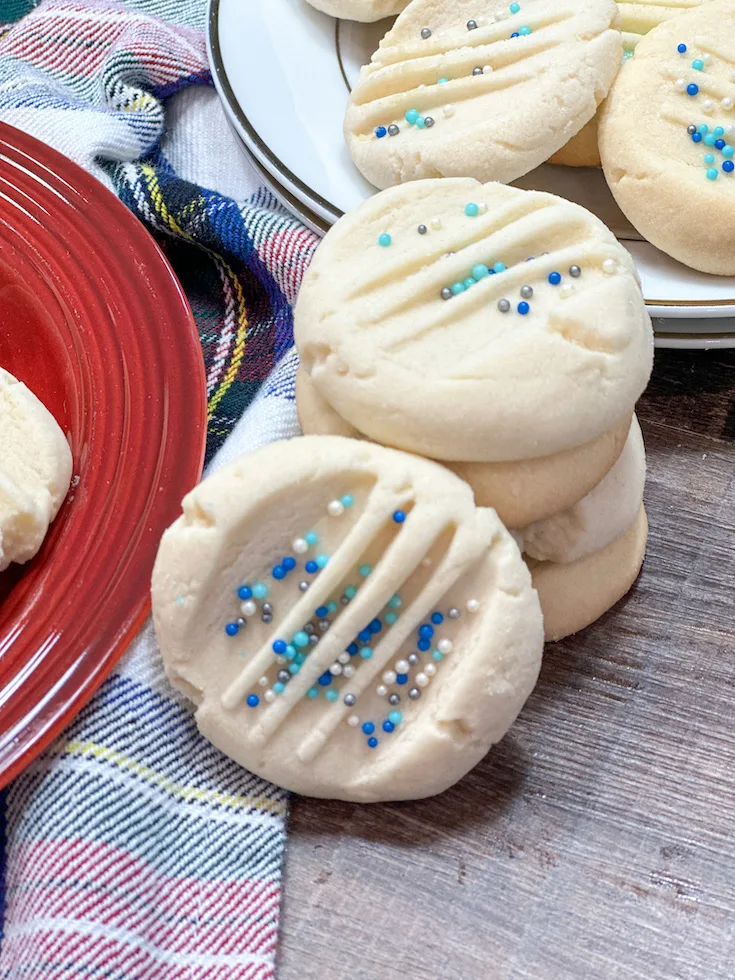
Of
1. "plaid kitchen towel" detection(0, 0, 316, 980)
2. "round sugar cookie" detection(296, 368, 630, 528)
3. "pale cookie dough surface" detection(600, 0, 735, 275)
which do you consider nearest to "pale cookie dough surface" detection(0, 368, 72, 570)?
"plaid kitchen towel" detection(0, 0, 316, 980)

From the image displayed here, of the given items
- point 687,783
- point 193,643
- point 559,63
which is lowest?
point 687,783

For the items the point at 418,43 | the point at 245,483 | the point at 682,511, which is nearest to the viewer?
the point at 245,483

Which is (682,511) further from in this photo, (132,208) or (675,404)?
(132,208)

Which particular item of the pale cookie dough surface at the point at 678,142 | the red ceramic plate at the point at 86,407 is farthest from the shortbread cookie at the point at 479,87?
the red ceramic plate at the point at 86,407

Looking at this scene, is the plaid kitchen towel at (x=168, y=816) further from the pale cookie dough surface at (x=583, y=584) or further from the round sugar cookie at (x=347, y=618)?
the pale cookie dough surface at (x=583, y=584)

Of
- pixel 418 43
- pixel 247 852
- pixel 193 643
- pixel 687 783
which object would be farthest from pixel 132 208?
pixel 687 783
